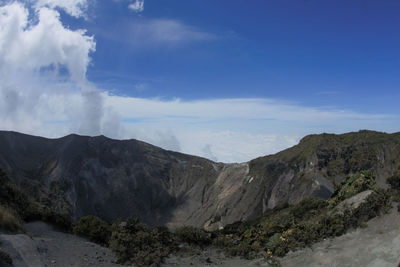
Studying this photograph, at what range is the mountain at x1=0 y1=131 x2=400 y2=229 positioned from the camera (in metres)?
73.4

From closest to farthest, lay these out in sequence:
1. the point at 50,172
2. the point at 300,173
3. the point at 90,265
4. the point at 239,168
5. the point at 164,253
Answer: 1. the point at 90,265
2. the point at 164,253
3. the point at 300,173
4. the point at 50,172
5. the point at 239,168

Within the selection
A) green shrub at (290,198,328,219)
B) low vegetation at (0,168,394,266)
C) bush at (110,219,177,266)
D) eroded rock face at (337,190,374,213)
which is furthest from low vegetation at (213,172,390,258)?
bush at (110,219,177,266)

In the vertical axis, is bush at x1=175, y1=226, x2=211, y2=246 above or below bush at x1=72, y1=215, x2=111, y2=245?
above

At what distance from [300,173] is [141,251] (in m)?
70.5

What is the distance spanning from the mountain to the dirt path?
5445 cm

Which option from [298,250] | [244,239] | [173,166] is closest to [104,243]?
[244,239]

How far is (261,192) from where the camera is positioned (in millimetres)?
80438

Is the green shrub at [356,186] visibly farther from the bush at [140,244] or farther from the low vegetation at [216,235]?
the bush at [140,244]

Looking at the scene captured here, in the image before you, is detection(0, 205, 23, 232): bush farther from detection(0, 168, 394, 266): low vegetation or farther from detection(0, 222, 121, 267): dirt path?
detection(0, 222, 121, 267): dirt path

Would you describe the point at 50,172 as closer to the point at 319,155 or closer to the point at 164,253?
the point at 319,155

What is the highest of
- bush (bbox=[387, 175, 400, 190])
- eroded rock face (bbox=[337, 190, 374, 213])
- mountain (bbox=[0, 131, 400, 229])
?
bush (bbox=[387, 175, 400, 190])

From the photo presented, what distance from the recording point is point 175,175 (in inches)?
4220

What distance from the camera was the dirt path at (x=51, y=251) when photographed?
31.8ft

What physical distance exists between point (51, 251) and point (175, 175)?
96.7 meters
